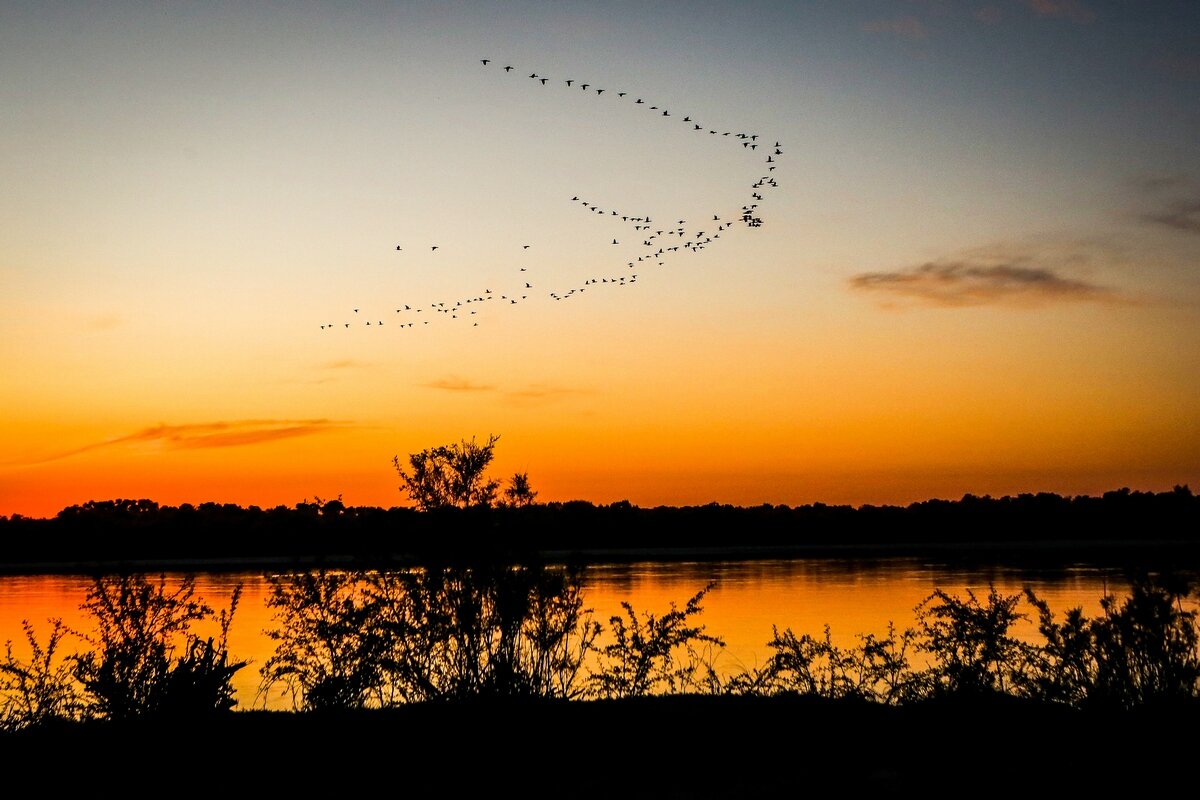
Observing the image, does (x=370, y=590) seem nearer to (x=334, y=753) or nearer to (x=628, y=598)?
(x=334, y=753)

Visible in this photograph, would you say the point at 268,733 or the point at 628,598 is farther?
the point at 628,598

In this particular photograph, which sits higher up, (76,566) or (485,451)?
(485,451)

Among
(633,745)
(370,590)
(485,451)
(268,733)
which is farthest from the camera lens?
(485,451)

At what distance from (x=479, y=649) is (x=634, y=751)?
4042 millimetres

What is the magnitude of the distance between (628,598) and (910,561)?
143 ft

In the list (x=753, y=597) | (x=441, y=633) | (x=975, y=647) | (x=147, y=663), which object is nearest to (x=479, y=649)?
(x=441, y=633)

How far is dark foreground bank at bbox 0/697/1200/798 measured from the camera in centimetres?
955

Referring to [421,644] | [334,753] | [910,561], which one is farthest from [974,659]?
[910,561]

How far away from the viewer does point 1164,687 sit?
39.6 ft

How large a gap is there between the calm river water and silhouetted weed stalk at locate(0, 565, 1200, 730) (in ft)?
18.3

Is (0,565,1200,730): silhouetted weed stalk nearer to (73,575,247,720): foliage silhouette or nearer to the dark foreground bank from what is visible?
(73,575,247,720): foliage silhouette

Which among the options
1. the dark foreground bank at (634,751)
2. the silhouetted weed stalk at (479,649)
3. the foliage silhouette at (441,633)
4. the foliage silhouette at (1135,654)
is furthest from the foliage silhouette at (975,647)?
the foliage silhouette at (441,633)

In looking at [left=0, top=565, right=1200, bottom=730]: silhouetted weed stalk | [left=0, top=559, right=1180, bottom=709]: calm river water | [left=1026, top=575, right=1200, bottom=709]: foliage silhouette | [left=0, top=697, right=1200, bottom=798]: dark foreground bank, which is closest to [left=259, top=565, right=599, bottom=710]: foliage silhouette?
[left=0, top=565, right=1200, bottom=730]: silhouetted weed stalk

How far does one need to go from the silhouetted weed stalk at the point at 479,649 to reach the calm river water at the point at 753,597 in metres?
5.56
